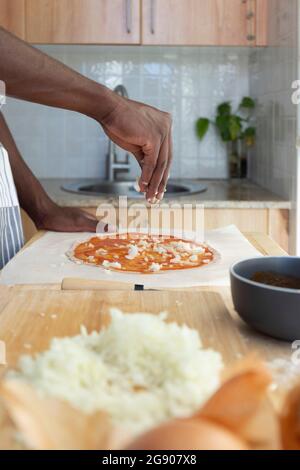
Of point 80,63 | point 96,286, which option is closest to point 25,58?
point 96,286

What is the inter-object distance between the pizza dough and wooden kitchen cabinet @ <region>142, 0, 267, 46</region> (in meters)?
1.24

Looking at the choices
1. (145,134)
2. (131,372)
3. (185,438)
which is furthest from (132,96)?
(185,438)

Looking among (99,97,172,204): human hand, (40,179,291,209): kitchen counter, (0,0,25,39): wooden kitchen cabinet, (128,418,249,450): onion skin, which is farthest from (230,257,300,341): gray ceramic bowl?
(0,0,25,39): wooden kitchen cabinet

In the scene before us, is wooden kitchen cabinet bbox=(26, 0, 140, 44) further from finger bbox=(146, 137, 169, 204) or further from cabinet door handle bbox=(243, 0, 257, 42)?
finger bbox=(146, 137, 169, 204)

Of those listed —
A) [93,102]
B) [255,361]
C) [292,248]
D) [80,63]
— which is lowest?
[292,248]

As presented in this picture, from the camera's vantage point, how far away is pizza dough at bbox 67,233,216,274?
139cm

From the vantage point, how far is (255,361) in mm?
443

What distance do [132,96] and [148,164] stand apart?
1.80 m

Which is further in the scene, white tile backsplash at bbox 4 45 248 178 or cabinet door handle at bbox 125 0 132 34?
white tile backsplash at bbox 4 45 248 178

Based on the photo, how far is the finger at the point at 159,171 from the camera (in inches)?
51.6

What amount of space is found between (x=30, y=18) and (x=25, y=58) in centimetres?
166

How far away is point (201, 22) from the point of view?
2570 millimetres

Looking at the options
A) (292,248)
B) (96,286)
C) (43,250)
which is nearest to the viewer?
(96,286)
